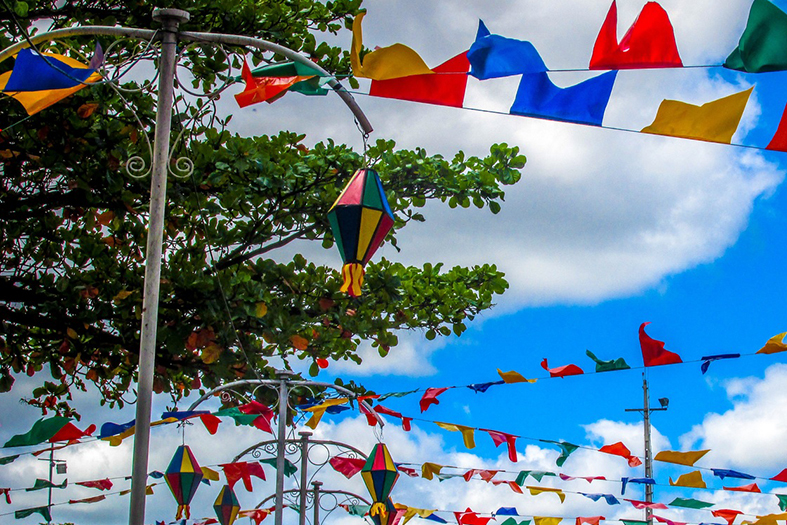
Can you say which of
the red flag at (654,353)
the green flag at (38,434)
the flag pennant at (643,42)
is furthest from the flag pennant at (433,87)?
the green flag at (38,434)

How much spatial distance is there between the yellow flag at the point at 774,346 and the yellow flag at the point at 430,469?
5030 millimetres

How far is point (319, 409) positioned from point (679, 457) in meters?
3.91

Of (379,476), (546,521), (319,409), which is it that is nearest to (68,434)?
(319,409)

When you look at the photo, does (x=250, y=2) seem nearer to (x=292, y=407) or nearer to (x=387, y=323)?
(x=387, y=323)

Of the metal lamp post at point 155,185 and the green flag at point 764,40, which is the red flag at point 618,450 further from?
the green flag at point 764,40

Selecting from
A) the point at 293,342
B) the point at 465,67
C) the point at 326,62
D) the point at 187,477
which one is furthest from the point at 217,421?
the point at 465,67

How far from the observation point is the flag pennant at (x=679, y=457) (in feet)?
25.5

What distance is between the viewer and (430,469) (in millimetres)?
10375

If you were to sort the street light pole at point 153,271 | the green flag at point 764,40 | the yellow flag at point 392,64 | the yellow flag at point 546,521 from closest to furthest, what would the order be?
1. the green flag at point 764,40
2. the street light pole at point 153,271
3. the yellow flag at point 392,64
4. the yellow flag at point 546,521

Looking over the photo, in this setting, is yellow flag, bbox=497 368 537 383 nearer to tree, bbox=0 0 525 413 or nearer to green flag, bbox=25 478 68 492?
tree, bbox=0 0 525 413

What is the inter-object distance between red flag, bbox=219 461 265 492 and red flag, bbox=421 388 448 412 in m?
2.58

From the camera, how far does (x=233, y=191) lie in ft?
26.8

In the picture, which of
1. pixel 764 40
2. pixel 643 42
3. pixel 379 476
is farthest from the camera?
pixel 379 476

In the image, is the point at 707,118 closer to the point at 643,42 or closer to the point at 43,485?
the point at 643,42
